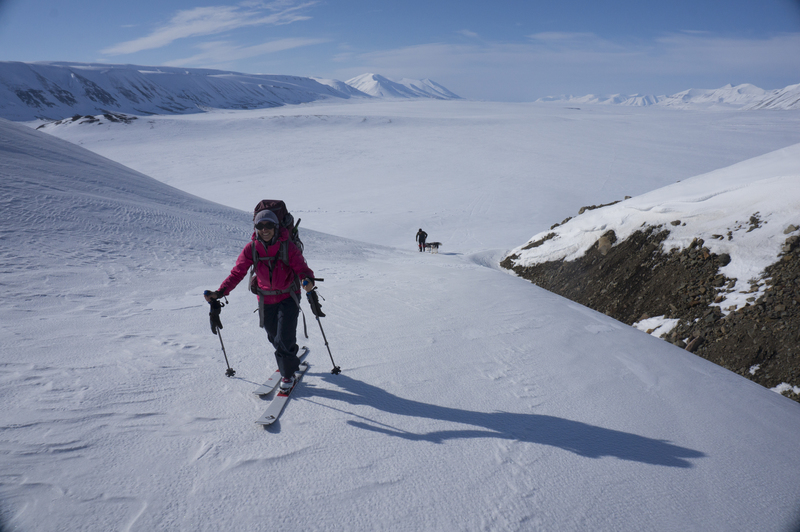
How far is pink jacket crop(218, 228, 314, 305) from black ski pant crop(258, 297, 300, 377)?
8 cm

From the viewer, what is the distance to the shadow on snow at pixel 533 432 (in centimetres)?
319

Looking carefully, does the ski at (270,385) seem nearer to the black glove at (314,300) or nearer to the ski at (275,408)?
the ski at (275,408)

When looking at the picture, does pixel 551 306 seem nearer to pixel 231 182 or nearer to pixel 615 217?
pixel 615 217

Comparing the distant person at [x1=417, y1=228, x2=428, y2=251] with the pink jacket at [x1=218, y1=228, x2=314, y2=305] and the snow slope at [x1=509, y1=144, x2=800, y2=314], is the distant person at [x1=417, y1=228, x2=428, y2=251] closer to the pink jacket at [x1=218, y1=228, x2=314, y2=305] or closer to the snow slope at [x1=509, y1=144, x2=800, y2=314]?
the snow slope at [x1=509, y1=144, x2=800, y2=314]

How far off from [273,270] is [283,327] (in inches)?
22.0

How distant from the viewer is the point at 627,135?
53406mm

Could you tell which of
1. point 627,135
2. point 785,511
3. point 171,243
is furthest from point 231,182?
point 627,135

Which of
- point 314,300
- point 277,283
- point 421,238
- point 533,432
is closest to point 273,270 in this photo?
point 277,283

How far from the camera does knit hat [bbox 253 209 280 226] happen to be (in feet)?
11.8

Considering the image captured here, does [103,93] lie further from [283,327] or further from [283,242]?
[283,327]

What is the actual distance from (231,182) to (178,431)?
37.5 meters

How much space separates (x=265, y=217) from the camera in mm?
3627

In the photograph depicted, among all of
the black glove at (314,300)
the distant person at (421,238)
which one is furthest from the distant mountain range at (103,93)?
the black glove at (314,300)

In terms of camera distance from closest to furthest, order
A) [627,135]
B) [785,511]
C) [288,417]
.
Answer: [785,511] → [288,417] → [627,135]
